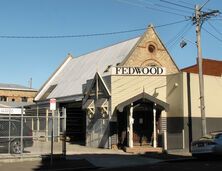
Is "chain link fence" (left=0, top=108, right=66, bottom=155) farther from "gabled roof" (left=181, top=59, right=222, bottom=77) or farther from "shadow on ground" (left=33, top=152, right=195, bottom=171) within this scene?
"gabled roof" (left=181, top=59, right=222, bottom=77)

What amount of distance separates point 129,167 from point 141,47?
582 inches

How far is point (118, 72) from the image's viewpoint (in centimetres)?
2823

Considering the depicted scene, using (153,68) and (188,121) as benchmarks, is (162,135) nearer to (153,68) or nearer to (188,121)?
(188,121)

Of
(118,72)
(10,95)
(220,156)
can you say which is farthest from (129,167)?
(10,95)

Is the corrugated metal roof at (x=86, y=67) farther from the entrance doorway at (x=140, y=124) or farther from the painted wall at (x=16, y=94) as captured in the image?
the painted wall at (x=16, y=94)

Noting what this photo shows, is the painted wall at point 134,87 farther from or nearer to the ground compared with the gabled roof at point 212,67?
nearer to the ground

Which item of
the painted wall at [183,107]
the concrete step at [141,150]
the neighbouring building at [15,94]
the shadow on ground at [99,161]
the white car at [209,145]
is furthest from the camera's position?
the neighbouring building at [15,94]

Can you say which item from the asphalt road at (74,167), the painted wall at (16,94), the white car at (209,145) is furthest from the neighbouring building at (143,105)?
the painted wall at (16,94)

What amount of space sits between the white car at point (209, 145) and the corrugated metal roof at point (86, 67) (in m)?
11.1

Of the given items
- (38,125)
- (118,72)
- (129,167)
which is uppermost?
(118,72)

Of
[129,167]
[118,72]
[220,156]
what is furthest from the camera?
[118,72]

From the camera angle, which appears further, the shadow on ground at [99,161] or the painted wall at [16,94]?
the painted wall at [16,94]

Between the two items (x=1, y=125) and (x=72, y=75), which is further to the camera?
(x=72, y=75)

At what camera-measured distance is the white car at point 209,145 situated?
2162 centimetres
